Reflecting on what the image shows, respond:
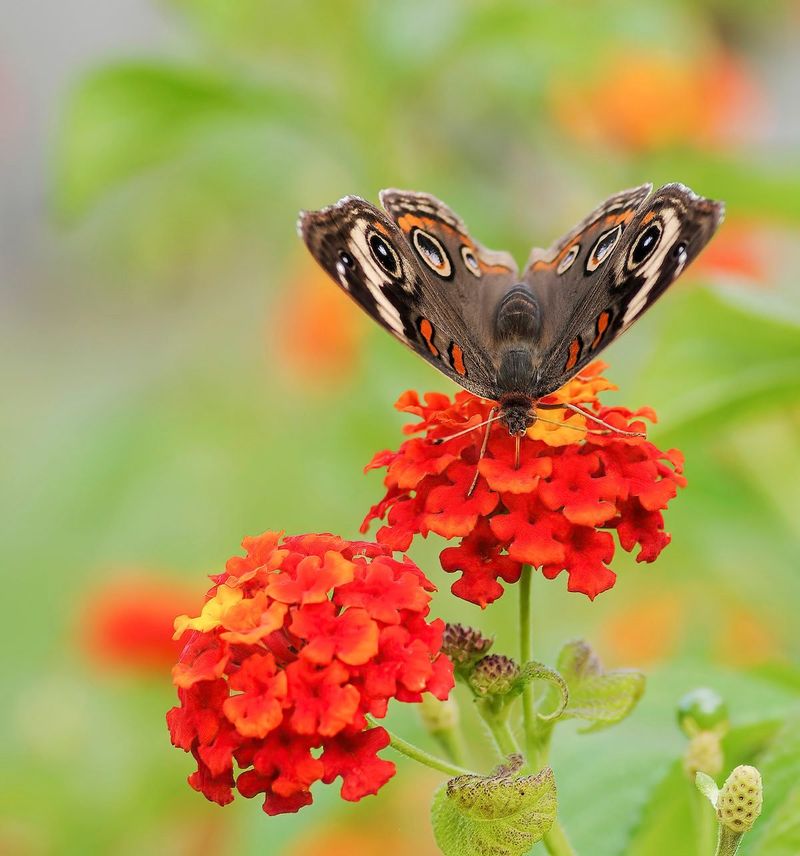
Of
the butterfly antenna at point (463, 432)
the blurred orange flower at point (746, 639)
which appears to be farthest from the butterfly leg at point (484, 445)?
Result: the blurred orange flower at point (746, 639)

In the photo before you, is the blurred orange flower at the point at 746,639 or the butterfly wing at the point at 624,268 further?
the blurred orange flower at the point at 746,639

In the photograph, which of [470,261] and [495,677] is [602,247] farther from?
[495,677]

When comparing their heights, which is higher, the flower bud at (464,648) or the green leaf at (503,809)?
the flower bud at (464,648)

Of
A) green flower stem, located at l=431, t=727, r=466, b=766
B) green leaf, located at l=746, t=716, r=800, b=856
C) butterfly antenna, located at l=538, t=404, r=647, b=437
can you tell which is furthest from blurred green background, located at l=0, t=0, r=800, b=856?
butterfly antenna, located at l=538, t=404, r=647, b=437

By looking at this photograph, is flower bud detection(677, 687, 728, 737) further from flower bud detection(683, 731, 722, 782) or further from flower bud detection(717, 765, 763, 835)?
flower bud detection(717, 765, 763, 835)

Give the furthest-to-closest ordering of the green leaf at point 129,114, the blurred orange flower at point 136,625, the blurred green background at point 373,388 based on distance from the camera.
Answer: the blurred orange flower at point 136,625 < the green leaf at point 129,114 < the blurred green background at point 373,388

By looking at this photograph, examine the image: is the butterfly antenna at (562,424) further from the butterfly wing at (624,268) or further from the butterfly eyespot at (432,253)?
the butterfly eyespot at (432,253)

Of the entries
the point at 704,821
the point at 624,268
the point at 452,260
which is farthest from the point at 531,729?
the point at 452,260

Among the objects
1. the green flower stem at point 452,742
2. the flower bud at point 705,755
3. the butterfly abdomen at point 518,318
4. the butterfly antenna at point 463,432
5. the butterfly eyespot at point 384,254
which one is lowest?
the flower bud at point 705,755
